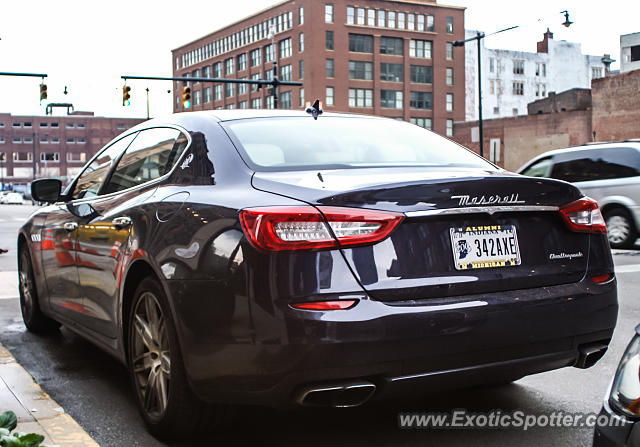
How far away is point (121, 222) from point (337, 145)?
1.22 meters

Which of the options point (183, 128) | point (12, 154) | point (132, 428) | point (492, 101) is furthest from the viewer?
point (12, 154)

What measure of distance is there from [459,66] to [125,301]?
90436 mm

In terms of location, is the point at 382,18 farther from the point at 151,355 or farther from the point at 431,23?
the point at 151,355

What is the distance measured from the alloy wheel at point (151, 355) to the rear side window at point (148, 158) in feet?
2.57

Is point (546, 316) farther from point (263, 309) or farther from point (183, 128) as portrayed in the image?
point (183, 128)

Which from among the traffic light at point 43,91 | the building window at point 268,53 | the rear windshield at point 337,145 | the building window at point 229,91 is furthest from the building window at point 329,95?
the rear windshield at point 337,145

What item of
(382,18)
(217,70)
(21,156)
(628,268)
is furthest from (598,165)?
(21,156)

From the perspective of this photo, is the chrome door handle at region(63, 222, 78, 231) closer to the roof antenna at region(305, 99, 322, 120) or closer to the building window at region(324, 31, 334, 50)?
the roof antenna at region(305, 99, 322, 120)

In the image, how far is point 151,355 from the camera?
3.80 m

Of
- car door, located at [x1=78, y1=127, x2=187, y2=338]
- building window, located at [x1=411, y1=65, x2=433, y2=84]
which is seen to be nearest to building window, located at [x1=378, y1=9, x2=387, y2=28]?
building window, located at [x1=411, y1=65, x2=433, y2=84]

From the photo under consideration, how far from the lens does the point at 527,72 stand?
10250 centimetres

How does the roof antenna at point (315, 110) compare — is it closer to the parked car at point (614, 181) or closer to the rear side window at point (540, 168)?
the parked car at point (614, 181)

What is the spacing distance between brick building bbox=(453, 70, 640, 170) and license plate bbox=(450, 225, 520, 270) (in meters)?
37.5

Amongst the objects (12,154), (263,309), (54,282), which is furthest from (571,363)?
(12,154)
